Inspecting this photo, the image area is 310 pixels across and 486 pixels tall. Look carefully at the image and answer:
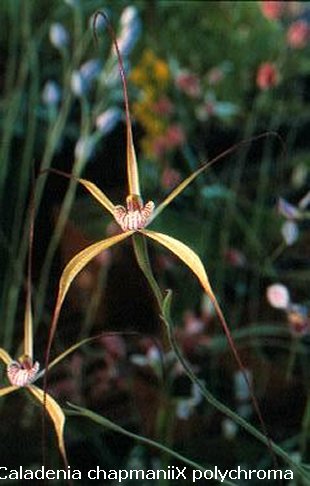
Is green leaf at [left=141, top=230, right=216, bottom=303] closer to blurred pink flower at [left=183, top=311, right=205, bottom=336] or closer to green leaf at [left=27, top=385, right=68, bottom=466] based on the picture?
green leaf at [left=27, top=385, right=68, bottom=466]

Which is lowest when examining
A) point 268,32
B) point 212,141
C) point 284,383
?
point 284,383

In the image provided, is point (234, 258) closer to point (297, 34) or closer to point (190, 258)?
point (297, 34)

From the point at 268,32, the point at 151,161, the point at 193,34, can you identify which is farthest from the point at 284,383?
the point at 268,32

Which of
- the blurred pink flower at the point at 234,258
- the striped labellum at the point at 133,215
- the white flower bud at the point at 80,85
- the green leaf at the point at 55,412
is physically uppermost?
the white flower bud at the point at 80,85

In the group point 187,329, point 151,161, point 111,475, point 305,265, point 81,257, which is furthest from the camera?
point 151,161

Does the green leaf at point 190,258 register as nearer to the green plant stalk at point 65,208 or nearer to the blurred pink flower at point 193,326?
the green plant stalk at point 65,208

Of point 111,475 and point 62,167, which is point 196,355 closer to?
point 111,475

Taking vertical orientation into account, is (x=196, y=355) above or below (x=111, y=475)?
above

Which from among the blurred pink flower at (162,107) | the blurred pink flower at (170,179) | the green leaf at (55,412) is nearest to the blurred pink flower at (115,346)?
the blurred pink flower at (170,179)
